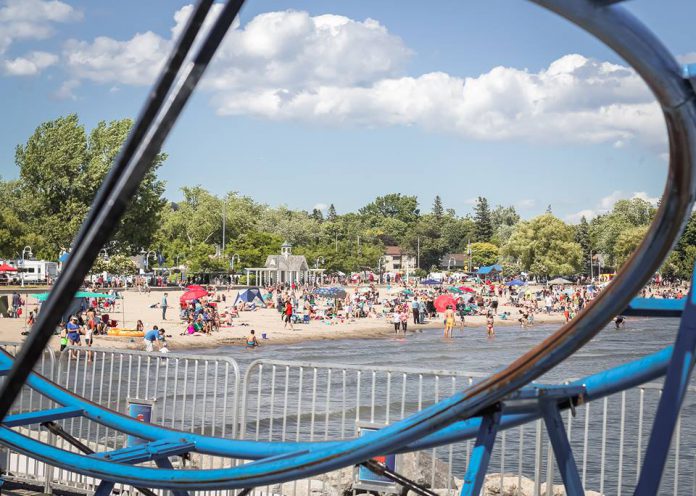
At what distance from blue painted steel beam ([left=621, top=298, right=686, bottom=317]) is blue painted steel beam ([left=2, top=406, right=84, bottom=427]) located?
2876 mm

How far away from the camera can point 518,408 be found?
3.02 metres

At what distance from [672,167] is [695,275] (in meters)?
0.74

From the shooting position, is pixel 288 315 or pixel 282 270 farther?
pixel 282 270

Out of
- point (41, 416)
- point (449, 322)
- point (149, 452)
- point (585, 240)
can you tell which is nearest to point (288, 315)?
point (449, 322)

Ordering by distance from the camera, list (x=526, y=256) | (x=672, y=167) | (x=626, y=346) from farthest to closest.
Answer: (x=526, y=256)
(x=626, y=346)
(x=672, y=167)

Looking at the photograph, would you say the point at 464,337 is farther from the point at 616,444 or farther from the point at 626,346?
the point at 616,444

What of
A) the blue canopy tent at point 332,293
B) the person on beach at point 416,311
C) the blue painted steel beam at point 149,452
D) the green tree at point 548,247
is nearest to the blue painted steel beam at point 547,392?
the blue painted steel beam at point 149,452

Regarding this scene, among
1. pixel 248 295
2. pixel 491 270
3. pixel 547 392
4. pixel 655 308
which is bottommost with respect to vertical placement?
pixel 248 295

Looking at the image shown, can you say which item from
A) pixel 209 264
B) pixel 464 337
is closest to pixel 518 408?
pixel 464 337

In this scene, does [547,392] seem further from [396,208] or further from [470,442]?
[396,208]

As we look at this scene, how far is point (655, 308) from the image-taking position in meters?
3.01

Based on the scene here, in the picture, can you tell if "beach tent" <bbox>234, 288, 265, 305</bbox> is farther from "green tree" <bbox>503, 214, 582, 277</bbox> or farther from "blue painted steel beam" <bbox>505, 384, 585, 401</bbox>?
"green tree" <bbox>503, 214, 582, 277</bbox>

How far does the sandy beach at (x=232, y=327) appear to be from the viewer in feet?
112

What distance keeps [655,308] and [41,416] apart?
3.03 m
